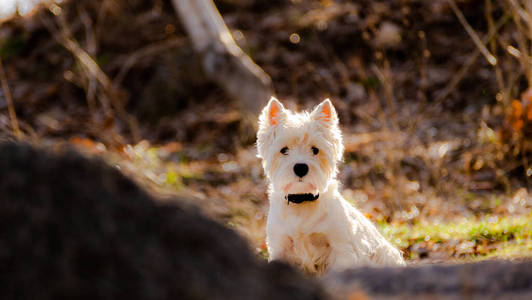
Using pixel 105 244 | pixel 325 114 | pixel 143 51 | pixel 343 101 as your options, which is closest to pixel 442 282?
pixel 105 244

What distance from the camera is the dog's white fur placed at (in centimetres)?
384

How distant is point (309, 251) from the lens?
3.93m

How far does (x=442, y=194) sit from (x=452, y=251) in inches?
95.3

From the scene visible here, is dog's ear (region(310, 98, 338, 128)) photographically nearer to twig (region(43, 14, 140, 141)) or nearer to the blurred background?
the blurred background

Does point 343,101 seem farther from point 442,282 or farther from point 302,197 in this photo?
point 442,282

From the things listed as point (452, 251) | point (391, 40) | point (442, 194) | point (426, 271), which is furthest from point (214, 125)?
point (426, 271)

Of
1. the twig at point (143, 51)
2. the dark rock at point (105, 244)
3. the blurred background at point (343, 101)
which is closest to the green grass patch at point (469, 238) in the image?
the blurred background at point (343, 101)

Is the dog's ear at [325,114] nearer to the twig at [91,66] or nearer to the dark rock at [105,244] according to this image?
the dark rock at [105,244]

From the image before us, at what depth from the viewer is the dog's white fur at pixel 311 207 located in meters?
3.84

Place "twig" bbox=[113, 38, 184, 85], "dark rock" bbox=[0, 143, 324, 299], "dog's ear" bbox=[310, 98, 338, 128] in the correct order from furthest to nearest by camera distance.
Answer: "twig" bbox=[113, 38, 184, 85] < "dog's ear" bbox=[310, 98, 338, 128] < "dark rock" bbox=[0, 143, 324, 299]

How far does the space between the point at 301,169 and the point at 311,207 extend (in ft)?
0.96

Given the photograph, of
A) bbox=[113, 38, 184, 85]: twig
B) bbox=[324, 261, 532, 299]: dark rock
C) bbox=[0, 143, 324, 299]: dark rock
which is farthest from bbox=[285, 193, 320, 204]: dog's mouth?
bbox=[113, 38, 184, 85]: twig

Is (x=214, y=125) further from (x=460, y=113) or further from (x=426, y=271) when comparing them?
(x=426, y=271)

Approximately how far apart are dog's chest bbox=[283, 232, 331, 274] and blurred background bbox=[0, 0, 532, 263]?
65.2 inches
